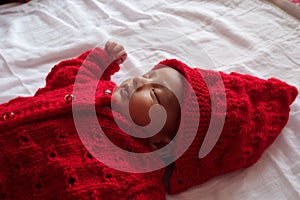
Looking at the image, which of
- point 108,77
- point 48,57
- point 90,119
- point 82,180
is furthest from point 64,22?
point 82,180

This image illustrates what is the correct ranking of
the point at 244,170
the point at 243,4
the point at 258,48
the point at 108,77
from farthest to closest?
the point at 243,4 → the point at 258,48 → the point at 108,77 → the point at 244,170

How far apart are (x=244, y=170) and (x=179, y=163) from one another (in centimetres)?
18

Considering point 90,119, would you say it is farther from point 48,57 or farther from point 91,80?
point 48,57

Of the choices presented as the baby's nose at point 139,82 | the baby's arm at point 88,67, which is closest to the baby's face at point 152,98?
the baby's nose at point 139,82

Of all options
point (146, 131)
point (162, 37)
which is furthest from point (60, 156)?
point (162, 37)

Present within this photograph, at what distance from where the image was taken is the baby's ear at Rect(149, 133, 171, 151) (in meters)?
0.87

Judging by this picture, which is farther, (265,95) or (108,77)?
(108,77)

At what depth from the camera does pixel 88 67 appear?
1021mm

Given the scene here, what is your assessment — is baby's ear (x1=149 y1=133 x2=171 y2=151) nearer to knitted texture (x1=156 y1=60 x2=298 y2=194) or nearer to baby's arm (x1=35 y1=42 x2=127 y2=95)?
knitted texture (x1=156 y1=60 x2=298 y2=194)

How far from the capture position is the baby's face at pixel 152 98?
862mm

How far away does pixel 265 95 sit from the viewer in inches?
36.3

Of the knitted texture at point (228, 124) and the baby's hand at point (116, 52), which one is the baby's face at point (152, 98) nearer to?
the knitted texture at point (228, 124)

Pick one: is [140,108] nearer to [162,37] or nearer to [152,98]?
[152,98]

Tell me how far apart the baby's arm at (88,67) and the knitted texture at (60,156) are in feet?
0.32
